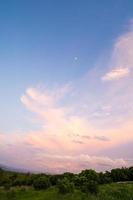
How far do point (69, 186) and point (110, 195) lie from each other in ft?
9.57

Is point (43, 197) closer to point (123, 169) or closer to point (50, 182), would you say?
point (50, 182)

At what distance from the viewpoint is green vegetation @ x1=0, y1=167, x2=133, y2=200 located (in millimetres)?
21900

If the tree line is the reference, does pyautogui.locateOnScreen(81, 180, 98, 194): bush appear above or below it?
below

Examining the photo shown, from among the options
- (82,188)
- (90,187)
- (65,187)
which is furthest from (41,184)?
(90,187)

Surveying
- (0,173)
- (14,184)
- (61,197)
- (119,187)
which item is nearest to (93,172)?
(119,187)

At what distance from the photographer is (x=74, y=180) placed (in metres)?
24.6

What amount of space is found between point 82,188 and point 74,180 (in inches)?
66.4

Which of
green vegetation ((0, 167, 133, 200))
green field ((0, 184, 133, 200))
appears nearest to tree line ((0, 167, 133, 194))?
green vegetation ((0, 167, 133, 200))

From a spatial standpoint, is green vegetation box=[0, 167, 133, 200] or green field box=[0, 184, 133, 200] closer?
green field box=[0, 184, 133, 200]

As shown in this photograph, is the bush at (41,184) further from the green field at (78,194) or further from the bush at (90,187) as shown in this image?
the bush at (90,187)

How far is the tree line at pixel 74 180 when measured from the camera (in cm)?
2292

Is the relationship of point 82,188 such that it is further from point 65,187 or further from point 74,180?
point 74,180

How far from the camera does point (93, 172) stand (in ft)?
82.7

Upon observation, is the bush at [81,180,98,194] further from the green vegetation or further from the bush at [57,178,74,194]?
the bush at [57,178,74,194]
